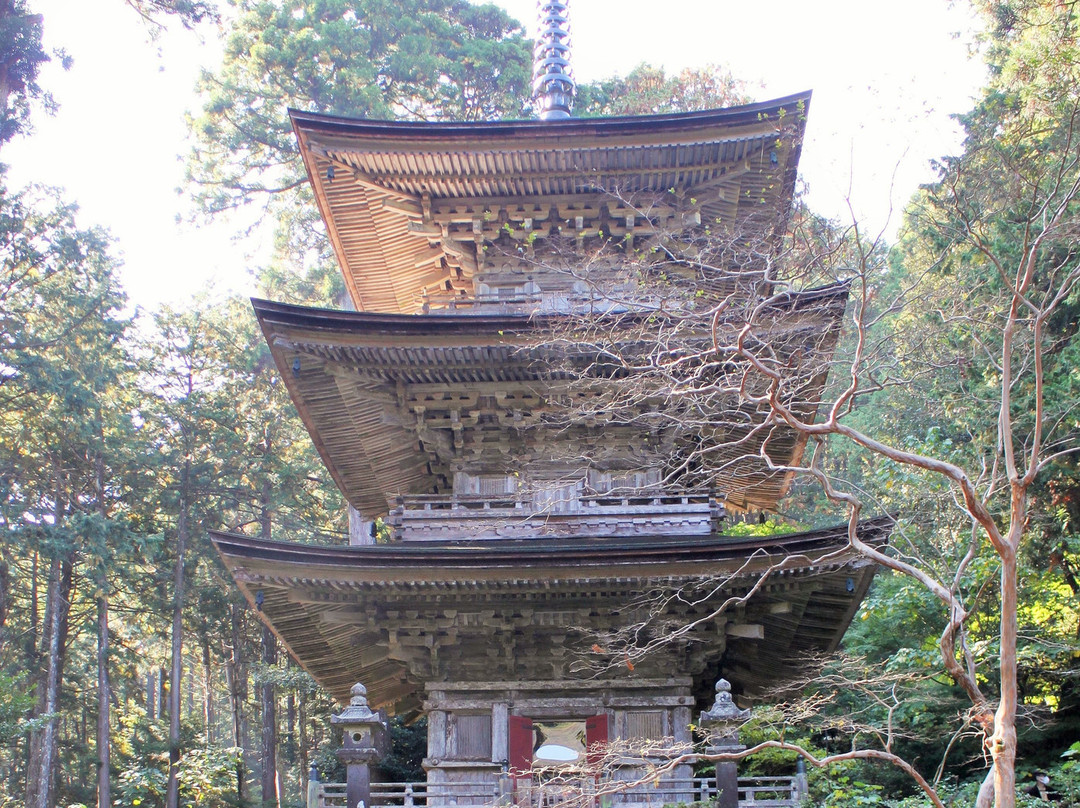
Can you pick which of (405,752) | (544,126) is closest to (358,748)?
(544,126)

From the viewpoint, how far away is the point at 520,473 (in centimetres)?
1354

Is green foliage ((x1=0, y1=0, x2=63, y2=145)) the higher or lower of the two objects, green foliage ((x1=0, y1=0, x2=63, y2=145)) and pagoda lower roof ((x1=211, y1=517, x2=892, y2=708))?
the higher

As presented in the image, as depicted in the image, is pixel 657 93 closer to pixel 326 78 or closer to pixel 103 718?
pixel 326 78

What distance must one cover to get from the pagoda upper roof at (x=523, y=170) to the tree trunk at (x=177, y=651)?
560 inches

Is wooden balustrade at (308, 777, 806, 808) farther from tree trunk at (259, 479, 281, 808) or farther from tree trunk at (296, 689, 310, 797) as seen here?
tree trunk at (296, 689, 310, 797)

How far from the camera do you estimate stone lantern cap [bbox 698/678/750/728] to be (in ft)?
33.7

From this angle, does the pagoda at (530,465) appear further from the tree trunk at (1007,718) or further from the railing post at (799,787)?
the tree trunk at (1007,718)

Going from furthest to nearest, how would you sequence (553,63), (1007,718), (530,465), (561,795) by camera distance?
(553,63), (530,465), (561,795), (1007,718)

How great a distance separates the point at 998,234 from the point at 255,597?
40.5ft

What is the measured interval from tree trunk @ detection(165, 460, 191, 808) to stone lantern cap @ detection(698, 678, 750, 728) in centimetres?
1567

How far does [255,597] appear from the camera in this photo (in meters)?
11.5

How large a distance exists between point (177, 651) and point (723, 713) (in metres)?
19.4

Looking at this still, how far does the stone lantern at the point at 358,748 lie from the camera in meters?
10.8

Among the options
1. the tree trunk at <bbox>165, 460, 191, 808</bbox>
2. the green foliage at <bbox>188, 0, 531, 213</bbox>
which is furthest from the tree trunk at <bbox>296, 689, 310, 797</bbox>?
the green foliage at <bbox>188, 0, 531, 213</bbox>
